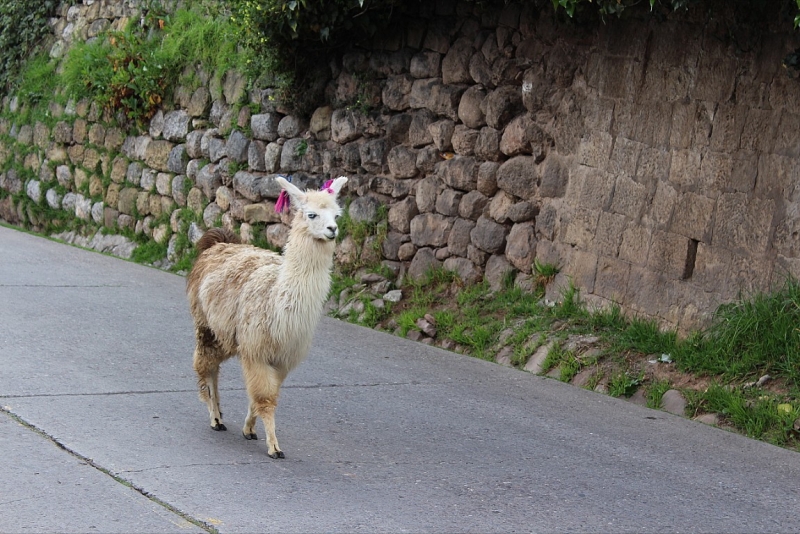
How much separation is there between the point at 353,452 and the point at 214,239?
6.09 ft

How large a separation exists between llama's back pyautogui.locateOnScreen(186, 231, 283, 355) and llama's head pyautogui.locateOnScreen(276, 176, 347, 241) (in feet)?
1.12

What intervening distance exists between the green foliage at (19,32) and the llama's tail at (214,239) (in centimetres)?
1122

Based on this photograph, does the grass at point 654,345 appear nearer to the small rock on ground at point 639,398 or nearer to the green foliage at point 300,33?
the small rock on ground at point 639,398

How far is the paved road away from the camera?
5.04 meters

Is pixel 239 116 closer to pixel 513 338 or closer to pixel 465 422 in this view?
pixel 513 338

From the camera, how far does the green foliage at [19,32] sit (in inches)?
671

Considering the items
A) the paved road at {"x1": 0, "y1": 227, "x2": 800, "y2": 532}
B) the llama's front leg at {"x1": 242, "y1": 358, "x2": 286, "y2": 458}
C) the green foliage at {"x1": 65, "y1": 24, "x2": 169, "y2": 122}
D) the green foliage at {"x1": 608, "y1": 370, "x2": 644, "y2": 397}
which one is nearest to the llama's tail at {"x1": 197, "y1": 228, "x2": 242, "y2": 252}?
the paved road at {"x1": 0, "y1": 227, "x2": 800, "y2": 532}

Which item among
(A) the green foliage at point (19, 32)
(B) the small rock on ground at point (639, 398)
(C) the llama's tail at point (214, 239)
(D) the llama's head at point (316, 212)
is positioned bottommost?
(B) the small rock on ground at point (639, 398)

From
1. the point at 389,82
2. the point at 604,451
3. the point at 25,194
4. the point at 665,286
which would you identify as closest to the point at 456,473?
the point at 604,451

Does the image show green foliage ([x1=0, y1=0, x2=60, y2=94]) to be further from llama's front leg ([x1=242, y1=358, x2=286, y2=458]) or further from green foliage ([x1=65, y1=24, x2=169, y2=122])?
llama's front leg ([x1=242, y1=358, x2=286, y2=458])

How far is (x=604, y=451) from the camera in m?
6.51

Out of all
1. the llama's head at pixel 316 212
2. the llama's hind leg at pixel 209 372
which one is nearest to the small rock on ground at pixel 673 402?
the llama's head at pixel 316 212

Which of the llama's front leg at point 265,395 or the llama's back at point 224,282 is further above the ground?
the llama's back at point 224,282

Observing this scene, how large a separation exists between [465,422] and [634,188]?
277 cm
